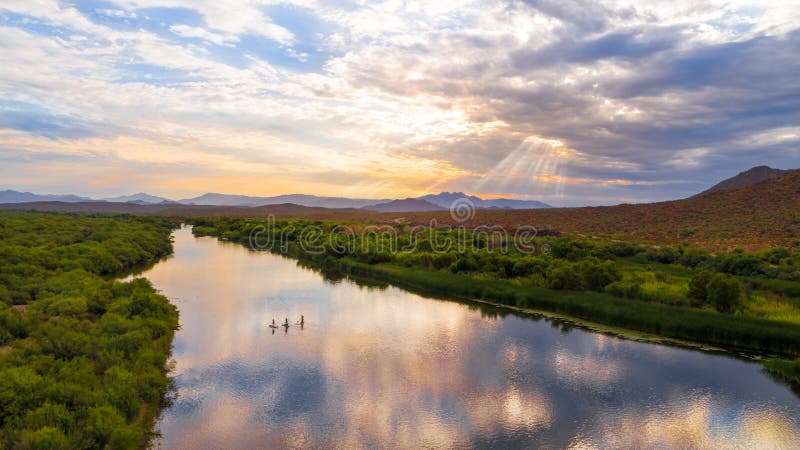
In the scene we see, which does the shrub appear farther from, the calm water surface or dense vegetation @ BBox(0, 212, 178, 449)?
dense vegetation @ BBox(0, 212, 178, 449)

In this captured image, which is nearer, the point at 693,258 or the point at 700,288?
the point at 700,288

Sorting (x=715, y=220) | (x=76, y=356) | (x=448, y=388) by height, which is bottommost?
(x=448, y=388)

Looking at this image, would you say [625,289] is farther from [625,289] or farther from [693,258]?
[693,258]

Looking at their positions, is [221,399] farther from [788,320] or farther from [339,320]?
[788,320]

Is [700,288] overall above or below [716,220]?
below

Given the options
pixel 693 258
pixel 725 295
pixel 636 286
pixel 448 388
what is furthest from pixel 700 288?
pixel 448 388

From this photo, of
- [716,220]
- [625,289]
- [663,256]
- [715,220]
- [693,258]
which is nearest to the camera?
[625,289]

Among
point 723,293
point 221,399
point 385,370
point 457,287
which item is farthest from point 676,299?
point 221,399
